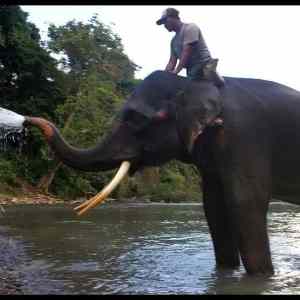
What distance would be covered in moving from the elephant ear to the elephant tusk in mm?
628

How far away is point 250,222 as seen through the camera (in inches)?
223

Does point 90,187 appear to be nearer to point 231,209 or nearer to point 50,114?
point 50,114

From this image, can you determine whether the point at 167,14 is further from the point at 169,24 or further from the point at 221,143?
the point at 221,143

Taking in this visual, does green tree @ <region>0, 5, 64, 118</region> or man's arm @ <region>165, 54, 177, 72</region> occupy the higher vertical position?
green tree @ <region>0, 5, 64, 118</region>

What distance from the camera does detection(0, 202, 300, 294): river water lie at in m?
5.26

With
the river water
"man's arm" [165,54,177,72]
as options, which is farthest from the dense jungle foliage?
"man's arm" [165,54,177,72]

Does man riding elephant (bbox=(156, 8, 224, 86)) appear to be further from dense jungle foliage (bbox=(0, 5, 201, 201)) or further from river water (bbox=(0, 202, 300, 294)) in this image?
dense jungle foliage (bbox=(0, 5, 201, 201))

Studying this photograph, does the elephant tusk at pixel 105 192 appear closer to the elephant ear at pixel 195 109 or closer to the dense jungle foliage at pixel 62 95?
the elephant ear at pixel 195 109

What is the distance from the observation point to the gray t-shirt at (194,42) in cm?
603

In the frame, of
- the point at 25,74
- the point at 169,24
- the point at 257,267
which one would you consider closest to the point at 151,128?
the point at 169,24

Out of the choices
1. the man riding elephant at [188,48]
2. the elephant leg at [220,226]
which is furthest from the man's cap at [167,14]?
A: the elephant leg at [220,226]

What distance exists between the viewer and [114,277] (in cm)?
583

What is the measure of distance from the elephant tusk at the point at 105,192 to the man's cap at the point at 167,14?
5.10 feet

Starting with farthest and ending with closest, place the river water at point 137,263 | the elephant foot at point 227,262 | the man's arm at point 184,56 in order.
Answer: the elephant foot at point 227,262 → the man's arm at point 184,56 → the river water at point 137,263
